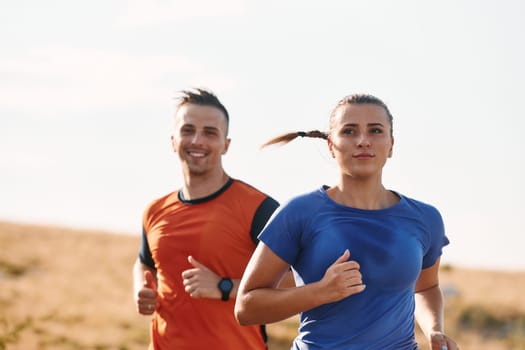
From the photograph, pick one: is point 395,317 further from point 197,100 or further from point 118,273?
point 118,273

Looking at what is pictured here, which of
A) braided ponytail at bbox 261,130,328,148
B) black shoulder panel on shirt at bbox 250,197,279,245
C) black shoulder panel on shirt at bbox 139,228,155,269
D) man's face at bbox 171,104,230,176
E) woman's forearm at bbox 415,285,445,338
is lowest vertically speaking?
woman's forearm at bbox 415,285,445,338

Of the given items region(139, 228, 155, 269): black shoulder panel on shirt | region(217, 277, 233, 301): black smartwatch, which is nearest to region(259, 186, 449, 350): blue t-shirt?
region(217, 277, 233, 301): black smartwatch

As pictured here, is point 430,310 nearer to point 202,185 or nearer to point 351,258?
point 351,258

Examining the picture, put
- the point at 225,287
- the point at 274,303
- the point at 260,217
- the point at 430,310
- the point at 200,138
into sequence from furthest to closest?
1. the point at 200,138
2. the point at 260,217
3. the point at 225,287
4. the point at 430,310
5. the point at 274,303

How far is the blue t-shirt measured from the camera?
3.87 m

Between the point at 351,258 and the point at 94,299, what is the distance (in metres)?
20.3

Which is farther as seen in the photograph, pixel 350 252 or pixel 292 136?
pixel 292 136

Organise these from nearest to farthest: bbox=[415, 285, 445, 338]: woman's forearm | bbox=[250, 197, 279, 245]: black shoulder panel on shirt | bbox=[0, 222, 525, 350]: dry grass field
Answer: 1. bbox=[415, 285, 445, 338]: woman's forearm
2. bbox=[250, 197, 279, 245]: black shoulder panel on shirt
3. bbox=[0, 222, 525, 350]: dry grass field

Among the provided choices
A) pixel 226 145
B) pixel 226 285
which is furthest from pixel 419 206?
pixel 226 145

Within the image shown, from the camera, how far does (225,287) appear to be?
17.5 ft

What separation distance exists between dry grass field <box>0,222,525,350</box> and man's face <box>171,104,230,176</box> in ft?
11.5

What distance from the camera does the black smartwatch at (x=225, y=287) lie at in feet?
17.5

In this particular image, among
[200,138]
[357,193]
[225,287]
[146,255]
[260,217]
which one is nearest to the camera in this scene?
[357,193]

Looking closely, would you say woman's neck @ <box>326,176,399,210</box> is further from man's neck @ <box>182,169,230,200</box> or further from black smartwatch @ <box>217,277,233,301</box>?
man's neck @ <box>182,169,230,200</box>
